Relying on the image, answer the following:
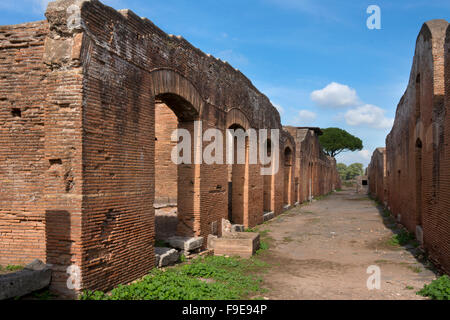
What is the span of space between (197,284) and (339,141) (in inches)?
2321

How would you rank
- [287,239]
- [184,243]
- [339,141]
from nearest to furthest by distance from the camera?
[184,243]
[287,239]
[339,141]

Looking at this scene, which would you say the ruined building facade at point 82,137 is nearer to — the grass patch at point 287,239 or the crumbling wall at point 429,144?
the grass patch at point 287,239

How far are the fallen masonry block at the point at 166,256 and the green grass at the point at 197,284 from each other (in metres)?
0.21

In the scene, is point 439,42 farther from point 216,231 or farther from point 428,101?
point 216,231

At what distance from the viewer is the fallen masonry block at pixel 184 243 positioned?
297 inches

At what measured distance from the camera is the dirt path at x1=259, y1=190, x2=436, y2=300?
568 centimetres

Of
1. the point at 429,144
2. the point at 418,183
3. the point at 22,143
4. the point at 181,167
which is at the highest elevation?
the point at 429,144

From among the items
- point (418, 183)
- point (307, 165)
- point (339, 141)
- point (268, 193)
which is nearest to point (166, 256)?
point (418, 183)

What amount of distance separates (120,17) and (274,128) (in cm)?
1025

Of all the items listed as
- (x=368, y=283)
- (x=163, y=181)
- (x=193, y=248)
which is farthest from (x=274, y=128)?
(x=368, y=283)

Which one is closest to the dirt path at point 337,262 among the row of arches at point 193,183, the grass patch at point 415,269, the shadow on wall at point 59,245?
the grass patch at point 415,269

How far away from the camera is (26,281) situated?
445cm

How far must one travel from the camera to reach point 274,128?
1510 centimetres

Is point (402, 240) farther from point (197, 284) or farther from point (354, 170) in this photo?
point (354, 170)
